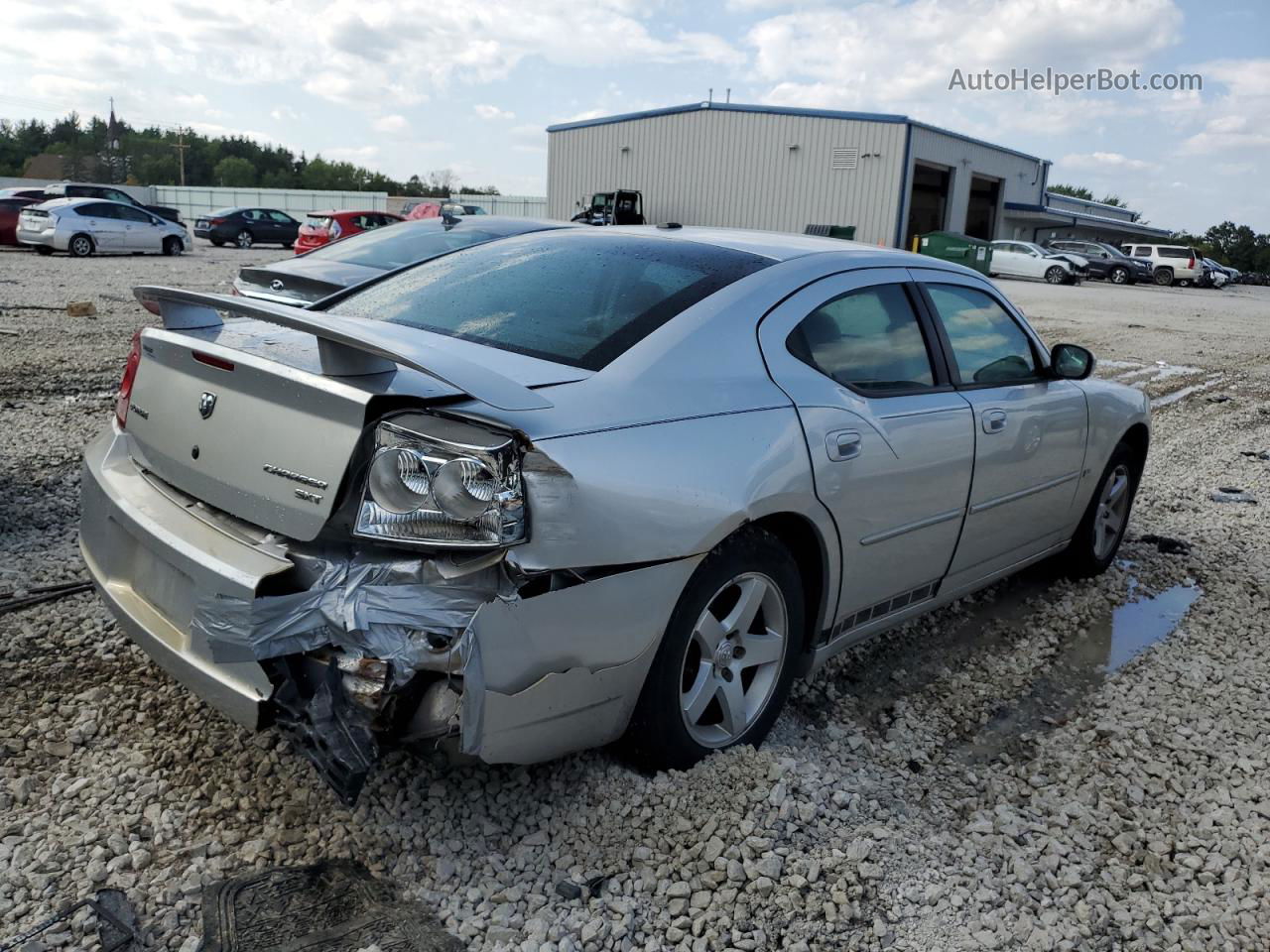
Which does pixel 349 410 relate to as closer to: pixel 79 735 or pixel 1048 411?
pixel 79 735

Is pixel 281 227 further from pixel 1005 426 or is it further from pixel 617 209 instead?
pixel 1005 426

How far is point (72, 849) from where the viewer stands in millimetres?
2514

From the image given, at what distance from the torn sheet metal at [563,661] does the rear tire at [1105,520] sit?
9.99 ft

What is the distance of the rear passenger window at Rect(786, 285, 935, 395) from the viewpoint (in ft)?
10.5

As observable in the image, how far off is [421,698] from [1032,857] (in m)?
1.70

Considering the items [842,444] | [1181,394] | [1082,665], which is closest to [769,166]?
[1181,394]

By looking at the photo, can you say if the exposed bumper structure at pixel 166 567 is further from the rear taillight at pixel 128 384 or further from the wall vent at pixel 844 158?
the wall vent at pixel 844 158

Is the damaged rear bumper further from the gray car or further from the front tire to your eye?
the front tire

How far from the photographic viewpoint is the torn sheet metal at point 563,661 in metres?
2.25

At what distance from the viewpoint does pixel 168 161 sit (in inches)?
3713

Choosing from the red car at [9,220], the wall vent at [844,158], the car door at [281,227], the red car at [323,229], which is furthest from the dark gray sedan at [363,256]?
the wall vent at [844,158]

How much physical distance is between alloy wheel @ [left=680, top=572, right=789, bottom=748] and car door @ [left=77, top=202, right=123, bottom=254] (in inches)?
941

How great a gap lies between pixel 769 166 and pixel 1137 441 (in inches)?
1290

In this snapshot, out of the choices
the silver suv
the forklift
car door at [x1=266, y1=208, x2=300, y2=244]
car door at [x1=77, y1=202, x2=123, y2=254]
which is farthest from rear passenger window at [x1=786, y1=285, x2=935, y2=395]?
the silver suv
